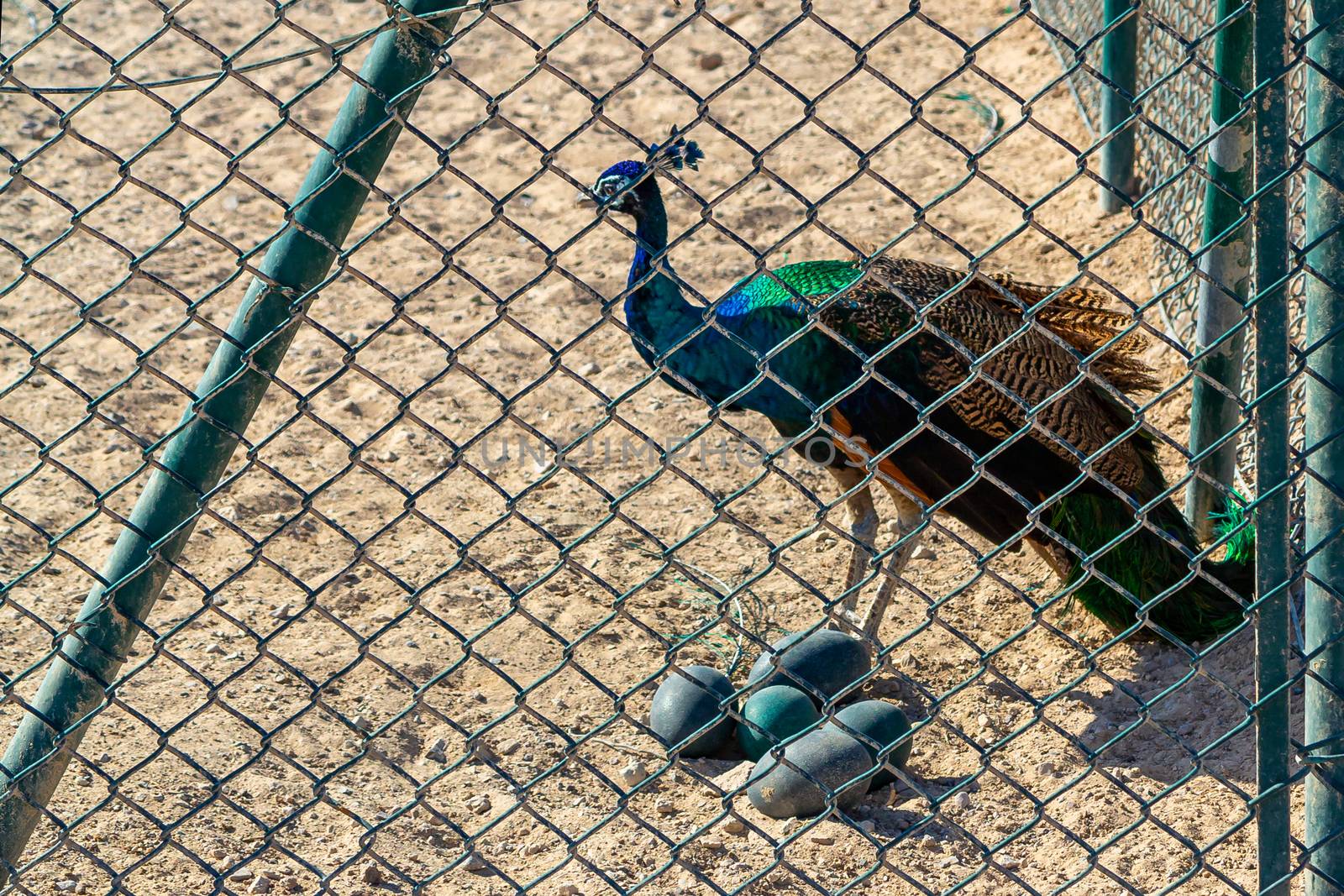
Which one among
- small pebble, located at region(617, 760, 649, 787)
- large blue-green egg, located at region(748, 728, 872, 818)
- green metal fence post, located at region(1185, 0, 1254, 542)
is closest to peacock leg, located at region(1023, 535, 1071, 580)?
green metal fence post, located at region(1185, 0, 1254, 542)

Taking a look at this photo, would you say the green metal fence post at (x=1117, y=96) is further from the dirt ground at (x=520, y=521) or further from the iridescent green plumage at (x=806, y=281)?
the iridescent green plumage at (x=806, y=281)

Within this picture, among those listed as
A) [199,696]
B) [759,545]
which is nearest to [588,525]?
[759,545]

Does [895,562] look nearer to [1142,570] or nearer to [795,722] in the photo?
[1142,570]

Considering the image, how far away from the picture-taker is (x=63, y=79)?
7.05 meters

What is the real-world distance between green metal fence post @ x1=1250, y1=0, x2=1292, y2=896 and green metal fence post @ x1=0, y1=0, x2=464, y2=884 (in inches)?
45.3

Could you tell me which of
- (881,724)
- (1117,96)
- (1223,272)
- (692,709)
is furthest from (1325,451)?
(1117,96)

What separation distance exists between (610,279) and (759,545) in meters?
1.61

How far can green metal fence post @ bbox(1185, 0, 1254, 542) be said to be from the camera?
3561 millimetres

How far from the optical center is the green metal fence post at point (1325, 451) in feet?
6.72

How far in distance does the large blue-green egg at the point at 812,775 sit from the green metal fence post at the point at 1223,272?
42.4 inches

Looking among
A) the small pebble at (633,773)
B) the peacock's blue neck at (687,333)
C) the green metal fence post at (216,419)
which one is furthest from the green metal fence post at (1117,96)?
the green metal fence post at (216,419)

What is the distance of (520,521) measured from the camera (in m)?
3.50

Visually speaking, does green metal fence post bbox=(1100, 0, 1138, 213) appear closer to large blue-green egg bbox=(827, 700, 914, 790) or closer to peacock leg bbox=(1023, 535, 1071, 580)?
peacock leg bbox=(1023, 535, 1071, 580)

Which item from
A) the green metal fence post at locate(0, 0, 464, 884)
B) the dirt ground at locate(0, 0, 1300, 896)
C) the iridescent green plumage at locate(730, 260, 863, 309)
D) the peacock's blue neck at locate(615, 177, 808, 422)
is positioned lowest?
the dirt ground at locate(0, 0, 1300, 896)
